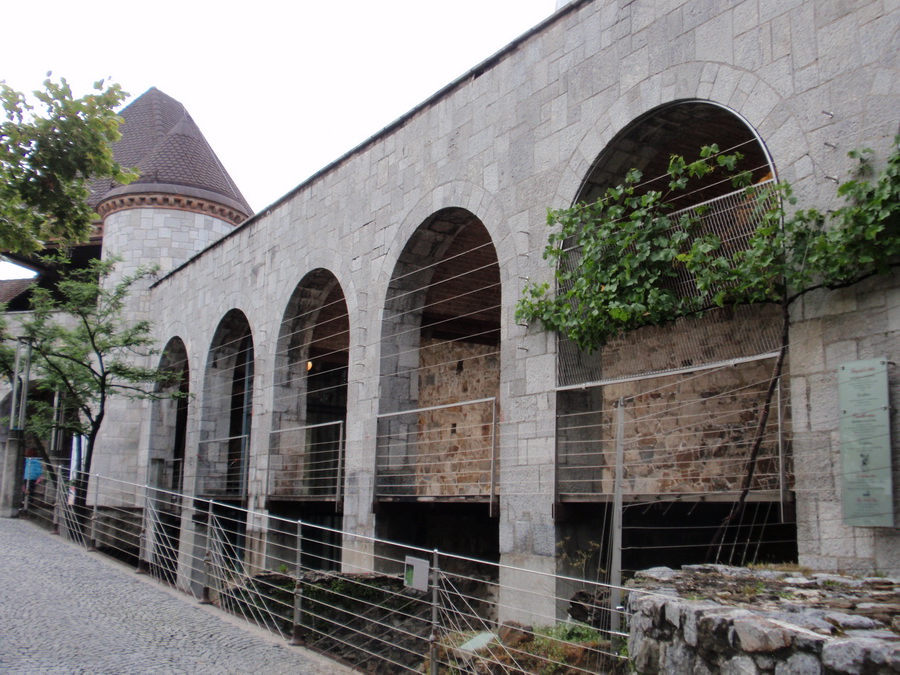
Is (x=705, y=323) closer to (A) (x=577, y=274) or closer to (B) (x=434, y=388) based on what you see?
(A) (x=577, y=274)

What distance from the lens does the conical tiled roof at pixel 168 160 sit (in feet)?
70.5

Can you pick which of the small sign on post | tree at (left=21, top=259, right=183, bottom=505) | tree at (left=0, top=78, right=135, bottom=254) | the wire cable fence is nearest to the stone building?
the wire cable fence

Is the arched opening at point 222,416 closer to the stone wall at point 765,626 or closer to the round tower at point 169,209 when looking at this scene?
the round tower at point 169,209

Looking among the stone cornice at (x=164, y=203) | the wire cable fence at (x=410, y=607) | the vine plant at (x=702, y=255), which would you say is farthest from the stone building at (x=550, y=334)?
the stone cornice at (x=164, y=203)

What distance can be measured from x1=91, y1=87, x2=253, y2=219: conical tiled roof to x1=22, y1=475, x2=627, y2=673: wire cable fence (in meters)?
9.31

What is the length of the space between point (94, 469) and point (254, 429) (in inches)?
346

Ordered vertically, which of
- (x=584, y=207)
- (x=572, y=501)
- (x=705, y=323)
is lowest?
(x=572, y=501)

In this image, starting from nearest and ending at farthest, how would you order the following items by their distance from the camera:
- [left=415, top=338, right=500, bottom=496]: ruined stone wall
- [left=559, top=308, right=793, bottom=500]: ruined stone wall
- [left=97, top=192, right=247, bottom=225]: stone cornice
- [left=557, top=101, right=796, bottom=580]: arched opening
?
[left=557, top=101, right=796, bottom=580]: arched opening
[left=559, top=308, right=793, bottom=500]: ruined stone wall
[left=415, top=338, right=500, bottom=496]: ruined stone wall
[left=97, top=192, right=247, bottom=225]: stone cornice

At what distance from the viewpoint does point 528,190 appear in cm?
893

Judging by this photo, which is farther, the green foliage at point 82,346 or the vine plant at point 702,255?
the green foliage at point 82,346

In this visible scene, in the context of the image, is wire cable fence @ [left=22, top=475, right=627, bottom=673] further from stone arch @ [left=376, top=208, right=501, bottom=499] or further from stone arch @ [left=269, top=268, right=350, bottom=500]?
stone arch @ [left=376, top=208, right=501, bottom=499]

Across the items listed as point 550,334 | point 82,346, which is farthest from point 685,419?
point 82,346

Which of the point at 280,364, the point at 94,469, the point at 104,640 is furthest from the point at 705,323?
the point at 94,469

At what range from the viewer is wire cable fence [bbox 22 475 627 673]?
6.20 metres
